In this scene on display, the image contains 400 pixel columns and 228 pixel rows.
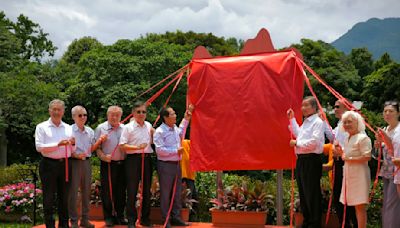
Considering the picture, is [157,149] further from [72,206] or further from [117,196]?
[72,206]

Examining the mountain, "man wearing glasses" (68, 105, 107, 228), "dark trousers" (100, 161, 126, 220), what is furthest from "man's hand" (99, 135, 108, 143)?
the mountain

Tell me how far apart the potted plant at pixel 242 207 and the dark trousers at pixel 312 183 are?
654 mm

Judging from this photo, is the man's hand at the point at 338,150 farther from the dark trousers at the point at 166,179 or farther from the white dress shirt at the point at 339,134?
the dark trousers at the point at 166,179

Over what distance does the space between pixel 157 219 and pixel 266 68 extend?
7.42ft

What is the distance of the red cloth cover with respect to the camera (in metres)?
5.75

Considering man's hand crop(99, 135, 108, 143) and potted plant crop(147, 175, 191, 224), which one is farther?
potted plant crop(147, 175, 191, 224)

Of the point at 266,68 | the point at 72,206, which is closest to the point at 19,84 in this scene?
the point at 72,206

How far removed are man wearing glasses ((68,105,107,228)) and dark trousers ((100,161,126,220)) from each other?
0.19 metres

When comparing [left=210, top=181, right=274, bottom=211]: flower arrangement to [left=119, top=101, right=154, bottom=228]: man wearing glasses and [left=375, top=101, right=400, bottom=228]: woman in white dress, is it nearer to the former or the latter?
[left=119, top=101, right=154, bottom=228]: man wearing glasses

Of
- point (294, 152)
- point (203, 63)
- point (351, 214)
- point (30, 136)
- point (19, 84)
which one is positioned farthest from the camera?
point (30, 136)

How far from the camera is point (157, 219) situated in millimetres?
6328

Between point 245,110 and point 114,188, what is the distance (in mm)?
1764

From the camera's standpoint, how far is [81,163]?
5.94m

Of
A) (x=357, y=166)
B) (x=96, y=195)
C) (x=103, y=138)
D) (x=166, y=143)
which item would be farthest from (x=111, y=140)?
(x=357, y=166)
